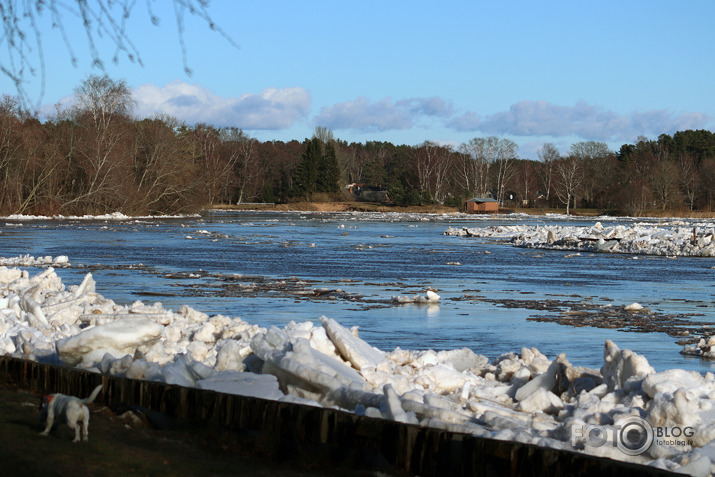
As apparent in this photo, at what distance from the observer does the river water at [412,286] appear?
42.3 ft

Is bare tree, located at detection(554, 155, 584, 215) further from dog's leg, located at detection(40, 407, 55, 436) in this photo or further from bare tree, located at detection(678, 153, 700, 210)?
dog's leg, located at detection(40, 407, 55, 436)

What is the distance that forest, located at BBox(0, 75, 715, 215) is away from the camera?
216 feet

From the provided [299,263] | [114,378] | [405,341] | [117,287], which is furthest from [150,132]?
[114,378]

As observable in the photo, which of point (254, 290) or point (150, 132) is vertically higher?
point (150, 132)

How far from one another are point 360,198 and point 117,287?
112691 millimetres

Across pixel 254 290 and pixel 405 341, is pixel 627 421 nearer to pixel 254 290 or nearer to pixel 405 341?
pixel 405 341

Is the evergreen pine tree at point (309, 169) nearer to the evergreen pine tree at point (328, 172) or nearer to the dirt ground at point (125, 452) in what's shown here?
the evergreen pine tree at point (328, 172)

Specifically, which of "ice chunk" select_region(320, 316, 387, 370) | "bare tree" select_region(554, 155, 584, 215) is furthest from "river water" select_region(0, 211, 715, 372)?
"bare tree" select_region(554, 155, 584, 215)

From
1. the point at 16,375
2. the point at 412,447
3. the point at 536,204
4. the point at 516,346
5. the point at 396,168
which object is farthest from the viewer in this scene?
the point at 396,168

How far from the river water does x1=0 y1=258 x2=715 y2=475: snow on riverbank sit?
2.88m

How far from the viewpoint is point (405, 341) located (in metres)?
12.2

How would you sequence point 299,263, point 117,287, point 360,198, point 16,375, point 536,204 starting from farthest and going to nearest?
point 360,198, point 536,204, point 299,263, point 117,287, point 16,375

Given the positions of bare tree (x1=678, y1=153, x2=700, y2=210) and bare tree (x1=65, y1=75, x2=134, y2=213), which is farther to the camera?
bare tree (x1=678, y1=153, x2=700, y2=210)

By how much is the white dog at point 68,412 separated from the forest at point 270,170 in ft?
177
